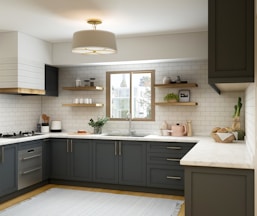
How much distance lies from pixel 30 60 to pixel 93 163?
1.99 metres

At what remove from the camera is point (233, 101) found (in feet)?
16.8

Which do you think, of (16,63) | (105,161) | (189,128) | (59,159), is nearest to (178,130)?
(189,128)

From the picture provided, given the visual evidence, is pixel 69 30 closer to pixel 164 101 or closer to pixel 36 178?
pixel 164 101

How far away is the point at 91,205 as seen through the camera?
4348 millimetres

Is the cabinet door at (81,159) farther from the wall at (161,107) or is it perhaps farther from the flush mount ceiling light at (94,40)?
the flush mount ceiling light at (94,40)

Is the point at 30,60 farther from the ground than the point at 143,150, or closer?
farther from the ground

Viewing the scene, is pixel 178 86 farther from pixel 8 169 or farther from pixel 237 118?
pixel 8 169

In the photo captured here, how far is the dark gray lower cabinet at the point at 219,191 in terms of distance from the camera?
8.66 ft

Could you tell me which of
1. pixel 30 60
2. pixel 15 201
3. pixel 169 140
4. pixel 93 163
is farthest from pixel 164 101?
pixel 15 201

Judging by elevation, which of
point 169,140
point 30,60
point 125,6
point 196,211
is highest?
point 125,6

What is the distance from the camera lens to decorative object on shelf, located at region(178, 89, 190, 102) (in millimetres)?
5347

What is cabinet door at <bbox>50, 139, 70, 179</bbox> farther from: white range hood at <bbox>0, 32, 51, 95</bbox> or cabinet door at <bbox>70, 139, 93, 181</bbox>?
white range hood at <bbox>0, 32, 51, 95</bbox>

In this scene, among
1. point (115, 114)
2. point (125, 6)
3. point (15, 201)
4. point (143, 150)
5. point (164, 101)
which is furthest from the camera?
point (115, 114)

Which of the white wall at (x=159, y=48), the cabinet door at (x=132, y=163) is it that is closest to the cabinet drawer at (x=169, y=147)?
the cabinet door at (x=132, y=163)
